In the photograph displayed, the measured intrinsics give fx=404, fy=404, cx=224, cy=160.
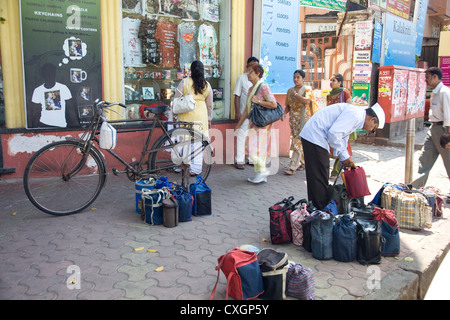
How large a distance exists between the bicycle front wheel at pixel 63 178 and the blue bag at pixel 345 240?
2.74 meters

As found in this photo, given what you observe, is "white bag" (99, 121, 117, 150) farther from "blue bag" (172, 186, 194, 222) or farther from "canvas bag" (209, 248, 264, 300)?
"canvas bag" (209, 248, 264, 300)

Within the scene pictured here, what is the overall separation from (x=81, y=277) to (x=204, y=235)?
4.49 ft

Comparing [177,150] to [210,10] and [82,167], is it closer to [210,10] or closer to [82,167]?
[82,167]

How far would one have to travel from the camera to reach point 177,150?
18.3ft

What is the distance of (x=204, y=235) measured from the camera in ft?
13.8

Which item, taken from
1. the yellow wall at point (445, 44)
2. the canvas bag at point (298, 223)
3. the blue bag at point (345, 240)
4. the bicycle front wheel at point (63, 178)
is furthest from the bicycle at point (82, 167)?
the yellow wall at point (445, 44)

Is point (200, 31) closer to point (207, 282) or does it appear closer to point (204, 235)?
point (204, 235)

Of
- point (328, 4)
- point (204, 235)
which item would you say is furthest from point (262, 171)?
point (328, 4)

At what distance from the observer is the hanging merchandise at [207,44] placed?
25.0 feet

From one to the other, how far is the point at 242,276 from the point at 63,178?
2.72 meters

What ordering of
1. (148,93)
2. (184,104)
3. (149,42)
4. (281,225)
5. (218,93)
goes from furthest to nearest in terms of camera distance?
(218,93), (148,93), (149,42), (184,104), (281,225)

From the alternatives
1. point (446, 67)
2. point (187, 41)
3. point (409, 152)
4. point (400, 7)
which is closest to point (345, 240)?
point (409, 152)

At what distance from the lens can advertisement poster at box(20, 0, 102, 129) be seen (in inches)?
222

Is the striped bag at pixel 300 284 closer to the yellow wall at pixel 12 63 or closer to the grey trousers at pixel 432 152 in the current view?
the grey trousers at pixel 432 152
